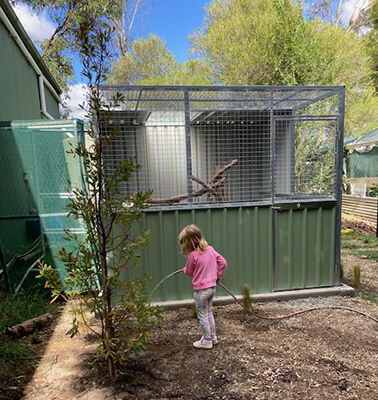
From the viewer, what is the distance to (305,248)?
158 inches

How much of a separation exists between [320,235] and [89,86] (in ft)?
11.5

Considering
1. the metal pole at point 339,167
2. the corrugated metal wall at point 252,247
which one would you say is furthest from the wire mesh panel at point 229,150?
the metal pole at point 339,167

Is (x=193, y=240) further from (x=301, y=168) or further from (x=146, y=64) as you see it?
(x=146, y=64)

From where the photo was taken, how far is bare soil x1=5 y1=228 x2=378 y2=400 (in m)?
2.12

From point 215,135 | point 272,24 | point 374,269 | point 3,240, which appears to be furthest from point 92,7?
point 374,269

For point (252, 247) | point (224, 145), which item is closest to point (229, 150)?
point (224, 145)

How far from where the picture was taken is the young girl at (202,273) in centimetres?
270

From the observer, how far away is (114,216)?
210 cm

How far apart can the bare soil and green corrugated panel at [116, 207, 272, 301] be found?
0.53m

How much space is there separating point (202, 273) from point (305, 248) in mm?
1998

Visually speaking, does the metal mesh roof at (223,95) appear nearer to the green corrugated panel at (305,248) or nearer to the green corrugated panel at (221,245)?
the green corrugated panel at (221,245)

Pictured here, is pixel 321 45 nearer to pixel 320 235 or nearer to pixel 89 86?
pixel 320 235

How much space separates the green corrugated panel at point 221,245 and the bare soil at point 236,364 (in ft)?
1.74

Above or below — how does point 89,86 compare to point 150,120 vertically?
below
